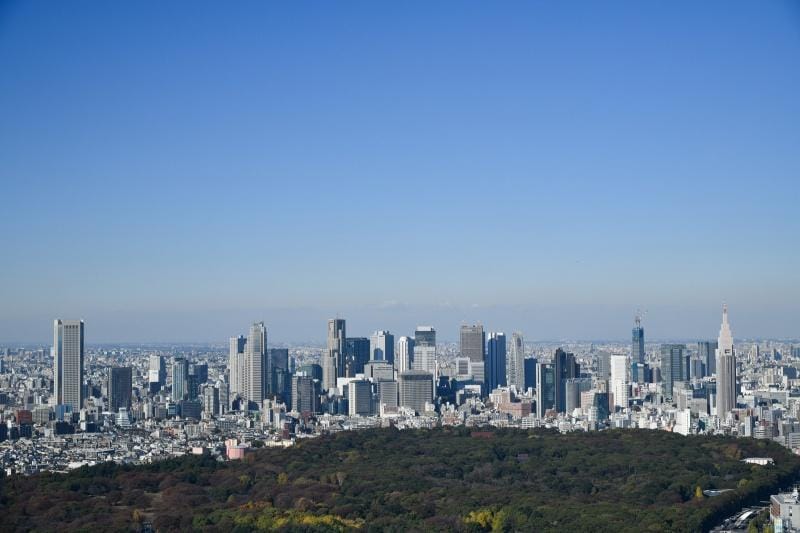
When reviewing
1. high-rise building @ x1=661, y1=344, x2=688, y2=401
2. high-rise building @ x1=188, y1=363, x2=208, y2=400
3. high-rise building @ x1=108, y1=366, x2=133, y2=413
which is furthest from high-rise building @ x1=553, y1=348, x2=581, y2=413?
high-rise building @ x1=108, y1=366, x2=133, y2=413

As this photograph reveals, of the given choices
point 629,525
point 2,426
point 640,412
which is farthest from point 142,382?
point 629,525

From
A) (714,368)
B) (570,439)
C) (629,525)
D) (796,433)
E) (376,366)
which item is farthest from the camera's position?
(376,366)

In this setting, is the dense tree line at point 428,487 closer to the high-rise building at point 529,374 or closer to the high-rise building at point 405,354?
the high-rise building at point 529,374

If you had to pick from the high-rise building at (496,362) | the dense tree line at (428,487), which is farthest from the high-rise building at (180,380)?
the dense tree line at (428,487)

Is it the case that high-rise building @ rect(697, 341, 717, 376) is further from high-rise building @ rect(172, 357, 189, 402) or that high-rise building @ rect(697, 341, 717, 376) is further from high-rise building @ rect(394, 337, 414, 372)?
high-rise building @ rect(172, 357, 189, 402)

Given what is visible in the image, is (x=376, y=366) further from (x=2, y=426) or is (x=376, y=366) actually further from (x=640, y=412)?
(x=2, y=426)

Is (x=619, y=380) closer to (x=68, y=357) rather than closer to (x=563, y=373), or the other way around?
(x=563, y=373)
